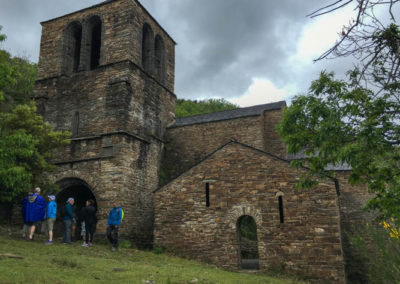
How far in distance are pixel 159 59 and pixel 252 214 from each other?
1140 centimetres

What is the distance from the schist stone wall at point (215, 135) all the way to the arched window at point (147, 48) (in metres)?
3.51

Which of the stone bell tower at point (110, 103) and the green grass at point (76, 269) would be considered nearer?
the green grass at point (76, 269)

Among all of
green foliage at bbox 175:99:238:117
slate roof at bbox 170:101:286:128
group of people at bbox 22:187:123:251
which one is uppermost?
green foliage at bbox 175:99:238:117

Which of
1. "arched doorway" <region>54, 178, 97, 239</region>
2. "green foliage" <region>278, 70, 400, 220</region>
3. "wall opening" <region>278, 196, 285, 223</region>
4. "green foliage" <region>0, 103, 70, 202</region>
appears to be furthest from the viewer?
"arched doorway" <region>54, 178, 97, 239</region>

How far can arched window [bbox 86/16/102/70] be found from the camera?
18.3 metres

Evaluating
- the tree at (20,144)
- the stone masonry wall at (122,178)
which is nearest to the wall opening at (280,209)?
the stone masonry wall at (122,178)

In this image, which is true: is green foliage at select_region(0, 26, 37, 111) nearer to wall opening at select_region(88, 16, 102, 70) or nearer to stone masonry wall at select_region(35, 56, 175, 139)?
stone masonry wall at select_region(35, 56, 175, 139)

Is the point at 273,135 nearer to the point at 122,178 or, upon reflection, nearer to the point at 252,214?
the point at 252,214

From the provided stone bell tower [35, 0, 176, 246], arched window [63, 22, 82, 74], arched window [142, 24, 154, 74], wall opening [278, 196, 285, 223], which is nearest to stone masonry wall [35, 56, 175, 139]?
stone bell tower [35, 0, 176, 246]

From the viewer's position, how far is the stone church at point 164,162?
11852 mm

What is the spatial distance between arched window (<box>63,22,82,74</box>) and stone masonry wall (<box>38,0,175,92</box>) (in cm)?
20

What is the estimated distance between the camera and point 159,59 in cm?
2023

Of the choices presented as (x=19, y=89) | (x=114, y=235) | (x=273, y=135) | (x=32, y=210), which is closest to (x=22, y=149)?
(x=32, y=210)

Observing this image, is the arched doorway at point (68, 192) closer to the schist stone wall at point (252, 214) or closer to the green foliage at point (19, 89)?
the schist stone wall at point (252, 214)
